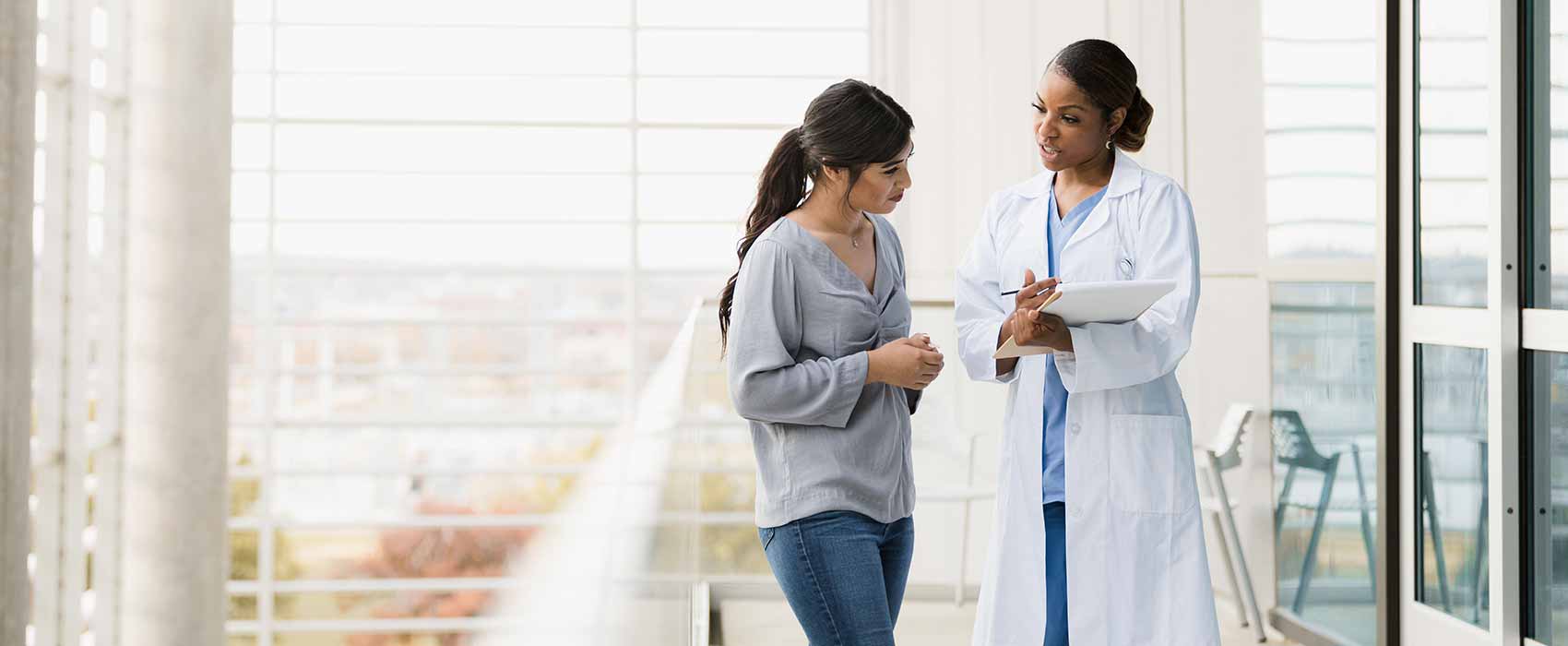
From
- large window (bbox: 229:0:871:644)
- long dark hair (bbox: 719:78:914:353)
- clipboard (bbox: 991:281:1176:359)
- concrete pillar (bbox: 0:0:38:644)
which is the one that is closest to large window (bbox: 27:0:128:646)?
concrete pillar (bbox: 0:0:38:644)

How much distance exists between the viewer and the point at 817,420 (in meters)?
1.52

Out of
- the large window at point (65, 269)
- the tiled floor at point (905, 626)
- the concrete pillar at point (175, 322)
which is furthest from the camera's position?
the concrete pillar at point (175, 322)

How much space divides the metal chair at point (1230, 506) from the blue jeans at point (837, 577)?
2270mm

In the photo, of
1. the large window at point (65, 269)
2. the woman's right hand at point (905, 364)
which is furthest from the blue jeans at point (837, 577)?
the large window at point (65, 269)

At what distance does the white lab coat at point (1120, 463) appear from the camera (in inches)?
63.4

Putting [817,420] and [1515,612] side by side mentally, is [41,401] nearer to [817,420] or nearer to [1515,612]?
[817,420]

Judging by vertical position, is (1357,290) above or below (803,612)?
above

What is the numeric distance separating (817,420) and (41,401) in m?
3.20

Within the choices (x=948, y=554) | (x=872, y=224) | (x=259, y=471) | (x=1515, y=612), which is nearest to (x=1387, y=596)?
(x=1515, y=612)

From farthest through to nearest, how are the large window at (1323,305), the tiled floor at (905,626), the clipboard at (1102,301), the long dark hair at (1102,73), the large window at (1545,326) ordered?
the tiled floor at (905,626) < the large window at (1323,305) < the large window at (1545,326) < the long dark hair at (1102,73) < the clipboard at (1102,301)

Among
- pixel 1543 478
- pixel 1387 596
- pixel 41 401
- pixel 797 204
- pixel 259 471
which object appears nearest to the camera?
pixel 797 204

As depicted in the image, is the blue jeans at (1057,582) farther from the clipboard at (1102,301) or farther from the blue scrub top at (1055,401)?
the clipboard at (1102,301)

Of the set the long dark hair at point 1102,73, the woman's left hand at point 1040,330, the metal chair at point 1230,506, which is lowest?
the metal chair at point 1230,506

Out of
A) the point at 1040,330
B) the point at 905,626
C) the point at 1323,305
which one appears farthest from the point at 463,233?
the point at 1040,330
